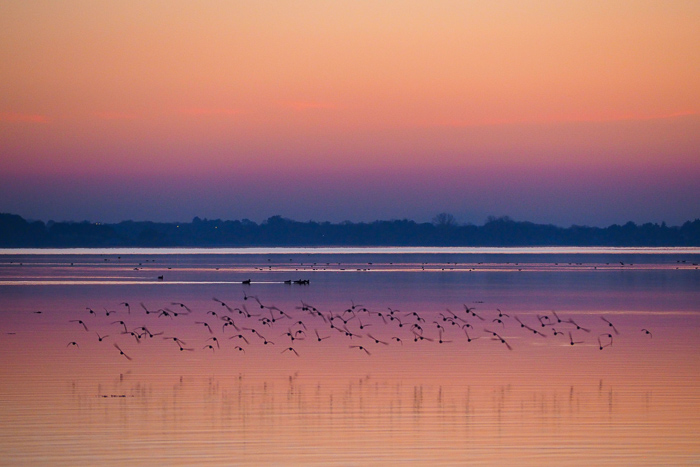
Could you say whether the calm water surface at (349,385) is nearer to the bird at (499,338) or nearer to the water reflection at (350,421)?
the water reflection at (350,421)

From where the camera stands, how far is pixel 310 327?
104 ft

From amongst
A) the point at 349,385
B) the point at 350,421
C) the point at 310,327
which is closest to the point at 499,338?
the point at 310,327

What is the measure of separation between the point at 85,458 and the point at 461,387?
8.12m

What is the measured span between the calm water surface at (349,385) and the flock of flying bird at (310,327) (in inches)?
4.0

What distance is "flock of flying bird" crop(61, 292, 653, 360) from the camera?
27.7 m

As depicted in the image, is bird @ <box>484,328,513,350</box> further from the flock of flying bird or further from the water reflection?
the water reflection

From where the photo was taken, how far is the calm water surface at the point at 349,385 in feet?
47.2

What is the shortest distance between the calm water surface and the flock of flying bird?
100mm

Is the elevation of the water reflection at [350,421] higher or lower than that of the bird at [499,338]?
lower

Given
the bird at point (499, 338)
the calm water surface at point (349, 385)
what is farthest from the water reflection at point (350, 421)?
the bird at point (499, 338)

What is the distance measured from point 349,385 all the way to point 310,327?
11953mm

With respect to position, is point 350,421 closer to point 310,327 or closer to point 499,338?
point 499,338

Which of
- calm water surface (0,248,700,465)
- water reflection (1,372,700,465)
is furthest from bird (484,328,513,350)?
water reflection (1,372,700,465)

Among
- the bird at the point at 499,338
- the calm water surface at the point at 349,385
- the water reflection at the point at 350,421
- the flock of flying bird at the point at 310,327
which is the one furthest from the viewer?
the flock of flying bird at the point at 310,327
